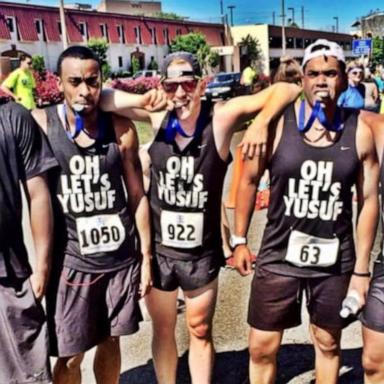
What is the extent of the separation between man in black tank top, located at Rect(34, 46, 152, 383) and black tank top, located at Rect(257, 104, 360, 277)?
2.34 feet

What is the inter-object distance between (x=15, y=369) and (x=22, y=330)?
20cm

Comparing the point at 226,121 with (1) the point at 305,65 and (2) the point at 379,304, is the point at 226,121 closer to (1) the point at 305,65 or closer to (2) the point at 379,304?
(1) the point at 305,65

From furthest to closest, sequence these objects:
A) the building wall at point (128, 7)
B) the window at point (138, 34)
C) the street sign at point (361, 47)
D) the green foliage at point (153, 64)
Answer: the building wall at point (128, 7) < the window at point (138, 34) < the green foliage at point (153, 64) < the street sign at point (361, 47)

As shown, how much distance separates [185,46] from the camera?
64438 mm

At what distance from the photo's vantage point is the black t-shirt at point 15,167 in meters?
2.90

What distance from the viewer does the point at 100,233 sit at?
3219 millimetres

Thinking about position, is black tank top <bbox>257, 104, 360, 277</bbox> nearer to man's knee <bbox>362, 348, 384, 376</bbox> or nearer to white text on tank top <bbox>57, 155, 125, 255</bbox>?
man's knee <bbox>362, 348, 384, 376</bbox>

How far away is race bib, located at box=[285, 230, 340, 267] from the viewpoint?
3205 millimetres

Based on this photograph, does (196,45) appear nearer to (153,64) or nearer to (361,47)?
(153,64)

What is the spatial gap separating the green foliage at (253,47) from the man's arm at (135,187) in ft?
236

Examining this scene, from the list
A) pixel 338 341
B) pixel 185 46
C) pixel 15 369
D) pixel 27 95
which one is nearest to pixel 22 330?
pixel 15 369

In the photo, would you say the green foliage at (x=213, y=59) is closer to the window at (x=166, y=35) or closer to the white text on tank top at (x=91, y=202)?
the window at (x=166, y=35)

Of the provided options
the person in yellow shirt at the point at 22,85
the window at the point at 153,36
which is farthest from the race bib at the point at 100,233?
the window at the point at 153,36

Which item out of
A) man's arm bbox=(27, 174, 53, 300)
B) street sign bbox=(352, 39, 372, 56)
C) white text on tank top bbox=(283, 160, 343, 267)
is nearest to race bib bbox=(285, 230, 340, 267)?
white text on tank top bbox=(283, 160, 343, 267)
